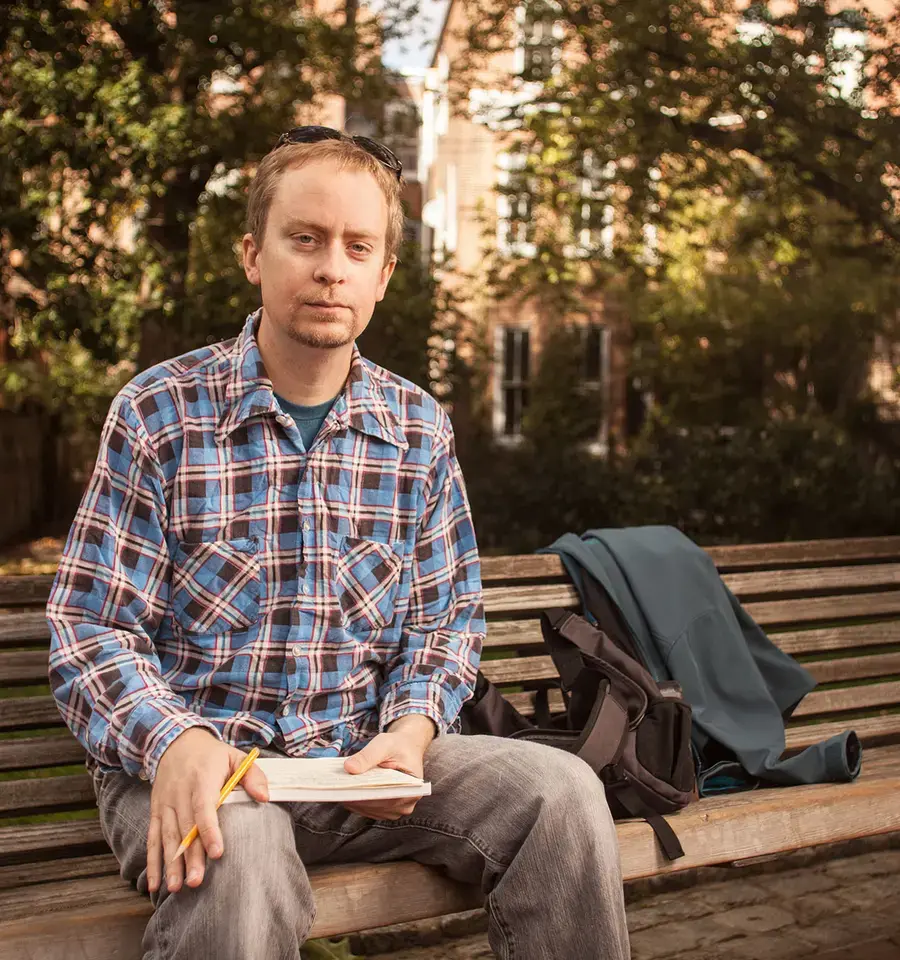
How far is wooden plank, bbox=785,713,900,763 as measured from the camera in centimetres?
397

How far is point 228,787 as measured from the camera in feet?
7.22

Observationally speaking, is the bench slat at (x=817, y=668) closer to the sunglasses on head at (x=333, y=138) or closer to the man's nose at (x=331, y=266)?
the man's nose at (x=331, y=266)

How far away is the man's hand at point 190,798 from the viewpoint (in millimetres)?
2111

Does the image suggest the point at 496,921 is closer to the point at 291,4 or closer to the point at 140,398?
the point at 140,398

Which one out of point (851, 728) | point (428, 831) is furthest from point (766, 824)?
point (851, 728)

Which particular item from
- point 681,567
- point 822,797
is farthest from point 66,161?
point 822,797

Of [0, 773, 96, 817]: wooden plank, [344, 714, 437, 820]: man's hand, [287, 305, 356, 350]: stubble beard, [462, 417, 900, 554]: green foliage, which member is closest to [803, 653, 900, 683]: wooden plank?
[344, 714, 437, 820]: man's hand

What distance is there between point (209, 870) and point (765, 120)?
9.72 meters

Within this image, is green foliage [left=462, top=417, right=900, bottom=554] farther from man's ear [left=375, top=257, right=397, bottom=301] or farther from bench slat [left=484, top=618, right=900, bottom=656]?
man's ear [left=375, top=257, right=397, bottom=301]

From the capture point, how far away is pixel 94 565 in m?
2.47

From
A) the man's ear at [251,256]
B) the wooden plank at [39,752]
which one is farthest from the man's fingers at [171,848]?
the man's ear at [251,256]

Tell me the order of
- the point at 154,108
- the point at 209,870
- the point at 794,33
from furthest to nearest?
the point at 154,108 < the point at 794,33 < the point at 209,870

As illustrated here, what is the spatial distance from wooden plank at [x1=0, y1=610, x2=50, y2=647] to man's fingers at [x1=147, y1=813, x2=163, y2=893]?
106cm

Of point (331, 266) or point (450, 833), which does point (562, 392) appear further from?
point (450, 833)
